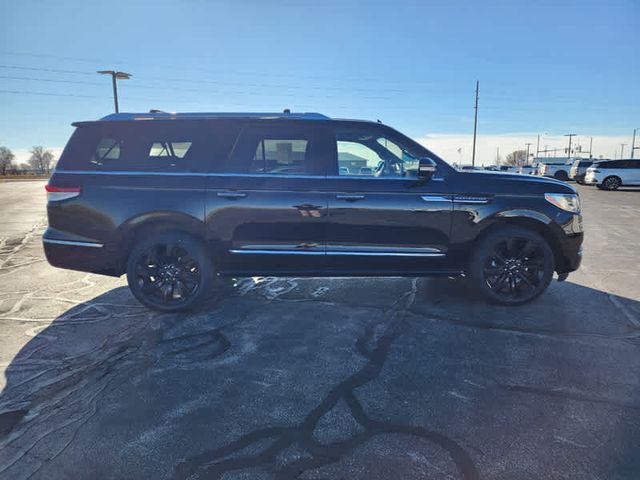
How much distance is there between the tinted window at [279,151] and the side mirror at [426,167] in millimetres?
972

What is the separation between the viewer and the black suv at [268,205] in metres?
4.08

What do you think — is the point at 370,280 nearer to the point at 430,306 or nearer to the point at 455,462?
the point at 430,306

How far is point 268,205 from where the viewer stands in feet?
13.4

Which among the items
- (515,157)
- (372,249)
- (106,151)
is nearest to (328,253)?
(372,249)

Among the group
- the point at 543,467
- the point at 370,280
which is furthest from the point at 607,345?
the point at 370,280

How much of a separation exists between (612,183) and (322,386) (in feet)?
90.0

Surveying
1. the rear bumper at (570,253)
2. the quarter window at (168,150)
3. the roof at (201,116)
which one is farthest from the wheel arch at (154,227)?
the rear bumper at (570,253)

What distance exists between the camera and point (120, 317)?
13.7 feet

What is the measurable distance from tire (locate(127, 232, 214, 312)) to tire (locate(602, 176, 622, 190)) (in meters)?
27.0

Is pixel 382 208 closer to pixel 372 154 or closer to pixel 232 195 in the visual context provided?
pixel 372 154

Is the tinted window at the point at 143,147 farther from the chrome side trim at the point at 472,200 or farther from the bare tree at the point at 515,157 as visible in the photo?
the bare tree at the point at 515,157

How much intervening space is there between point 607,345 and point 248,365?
9.96 ft

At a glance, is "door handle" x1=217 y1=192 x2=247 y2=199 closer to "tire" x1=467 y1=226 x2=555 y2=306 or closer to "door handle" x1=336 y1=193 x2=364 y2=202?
"door handle" x1=336 y1=193 x2=364 y2=202

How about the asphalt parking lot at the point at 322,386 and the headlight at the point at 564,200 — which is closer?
the asphalt parking lot at the point at 322,386
